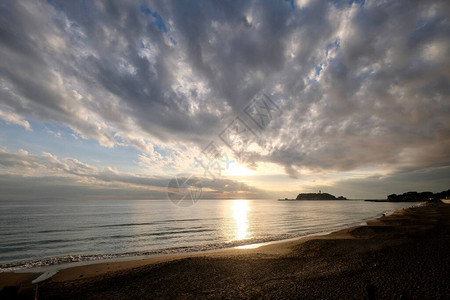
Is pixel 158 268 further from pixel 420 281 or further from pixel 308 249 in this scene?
pixel 420 281

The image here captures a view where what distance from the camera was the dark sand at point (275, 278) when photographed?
9.45 metres

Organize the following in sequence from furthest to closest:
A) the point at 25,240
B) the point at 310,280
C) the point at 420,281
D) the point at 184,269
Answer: the point at 25,240 < the point at 184,269 < the point at 310,280 < the point at 420,281

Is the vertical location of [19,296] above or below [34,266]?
above

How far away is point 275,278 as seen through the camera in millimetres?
11500

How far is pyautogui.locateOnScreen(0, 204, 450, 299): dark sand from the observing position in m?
9.45

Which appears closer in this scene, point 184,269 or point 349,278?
point 349,278

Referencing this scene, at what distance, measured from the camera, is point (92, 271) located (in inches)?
560

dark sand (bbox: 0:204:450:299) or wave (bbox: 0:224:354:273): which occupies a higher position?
dark sand (bbox: 0:204:450:299)

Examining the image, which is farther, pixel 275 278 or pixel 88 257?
pixel 88 257

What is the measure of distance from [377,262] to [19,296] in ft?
66.4

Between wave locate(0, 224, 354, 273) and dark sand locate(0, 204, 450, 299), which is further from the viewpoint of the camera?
wave locate(0, 224, 354, 273)

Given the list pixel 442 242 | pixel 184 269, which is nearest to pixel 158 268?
pixel 184 269

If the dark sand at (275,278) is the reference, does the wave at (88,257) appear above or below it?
below

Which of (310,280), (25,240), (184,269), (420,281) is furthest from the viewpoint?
(25,240)
